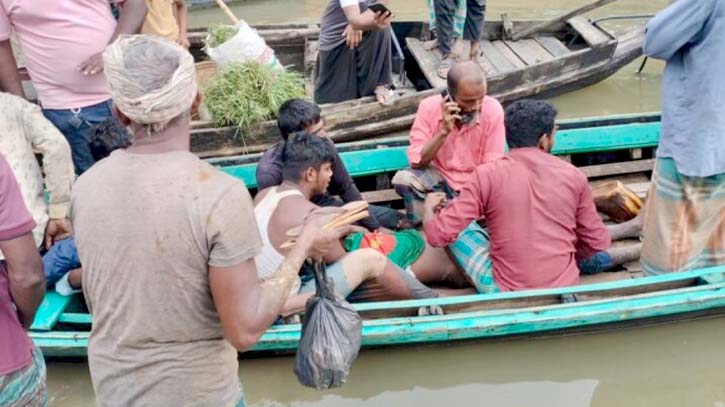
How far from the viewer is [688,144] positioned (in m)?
3.46

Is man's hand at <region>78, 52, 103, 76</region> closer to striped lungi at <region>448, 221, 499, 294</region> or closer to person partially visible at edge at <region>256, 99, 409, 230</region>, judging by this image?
person partially visible at edge at <region>256, 99, 409, 230</region>

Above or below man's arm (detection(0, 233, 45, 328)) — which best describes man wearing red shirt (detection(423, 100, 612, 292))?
below

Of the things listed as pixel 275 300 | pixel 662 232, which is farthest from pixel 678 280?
pixel 275 300

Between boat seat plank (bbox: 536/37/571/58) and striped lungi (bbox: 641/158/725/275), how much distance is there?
327cm

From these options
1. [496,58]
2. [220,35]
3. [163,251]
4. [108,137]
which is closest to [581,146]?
[496,58]

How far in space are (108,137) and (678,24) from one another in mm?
2568

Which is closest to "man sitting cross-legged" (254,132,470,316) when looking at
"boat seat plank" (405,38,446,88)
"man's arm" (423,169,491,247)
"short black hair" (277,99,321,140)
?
"man's arm" (423,169,491,247)

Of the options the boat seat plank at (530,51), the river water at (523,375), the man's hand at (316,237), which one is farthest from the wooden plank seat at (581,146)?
the man's hand at (316,237)

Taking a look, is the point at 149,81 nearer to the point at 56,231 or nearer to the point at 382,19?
the point at 56,231

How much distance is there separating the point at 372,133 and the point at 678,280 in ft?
9.10

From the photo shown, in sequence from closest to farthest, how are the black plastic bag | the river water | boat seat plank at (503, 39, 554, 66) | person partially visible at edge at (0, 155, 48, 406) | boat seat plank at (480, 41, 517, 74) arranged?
person partially visible at edge at (0, 155, 48, 406) < the black plastic bag < the river water < boat seat plank at (480, 41, 517, 74) < boat seat plank at (503, 39, 554, 66)

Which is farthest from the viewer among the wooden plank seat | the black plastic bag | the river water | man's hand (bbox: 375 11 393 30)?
man's hand (bbox: 375 11 393 30)

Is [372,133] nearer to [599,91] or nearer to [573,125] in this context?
[573,125]

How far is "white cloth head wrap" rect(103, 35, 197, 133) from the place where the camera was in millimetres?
1751
